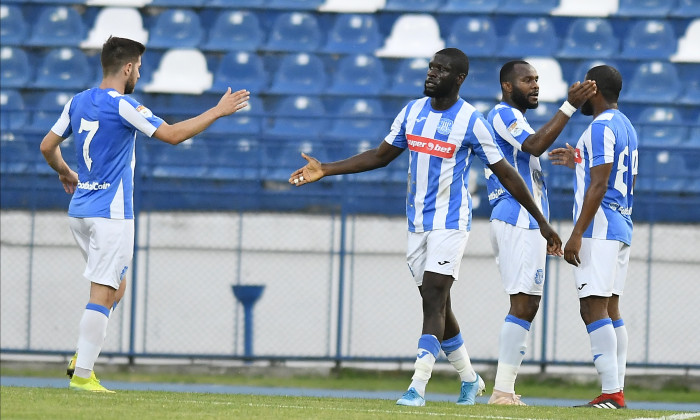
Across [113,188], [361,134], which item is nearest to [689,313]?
[361,134]

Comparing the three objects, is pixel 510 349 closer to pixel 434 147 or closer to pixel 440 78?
pixel 434 147

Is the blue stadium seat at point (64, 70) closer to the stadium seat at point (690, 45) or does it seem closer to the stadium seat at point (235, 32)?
the stadium seat at point (235, 32)

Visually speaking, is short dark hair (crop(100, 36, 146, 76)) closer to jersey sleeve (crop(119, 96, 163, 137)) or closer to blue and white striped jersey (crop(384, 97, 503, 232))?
jersey sleeve (crop(119, 96, 163, 137))

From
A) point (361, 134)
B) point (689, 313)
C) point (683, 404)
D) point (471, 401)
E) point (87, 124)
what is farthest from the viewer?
point (361, 134)

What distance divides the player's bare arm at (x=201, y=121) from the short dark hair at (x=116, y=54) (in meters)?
0.49

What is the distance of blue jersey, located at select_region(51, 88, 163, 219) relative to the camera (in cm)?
598

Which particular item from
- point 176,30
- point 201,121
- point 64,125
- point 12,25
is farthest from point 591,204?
point 12,25

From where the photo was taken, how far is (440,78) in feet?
19.5

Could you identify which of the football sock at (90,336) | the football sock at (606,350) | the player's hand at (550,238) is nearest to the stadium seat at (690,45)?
the football sock at (606,350)

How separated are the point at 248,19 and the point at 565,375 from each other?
6179mm

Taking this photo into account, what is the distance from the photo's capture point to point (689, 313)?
9977 millimetres

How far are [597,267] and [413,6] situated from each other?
7817mm

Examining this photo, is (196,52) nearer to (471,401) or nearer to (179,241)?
(179,241)

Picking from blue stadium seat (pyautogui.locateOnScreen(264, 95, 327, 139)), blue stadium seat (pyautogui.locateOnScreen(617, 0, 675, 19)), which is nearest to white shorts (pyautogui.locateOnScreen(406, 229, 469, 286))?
blue stadium seat (pyautogui.locateOnScreen(264, 95, 327, 139))
